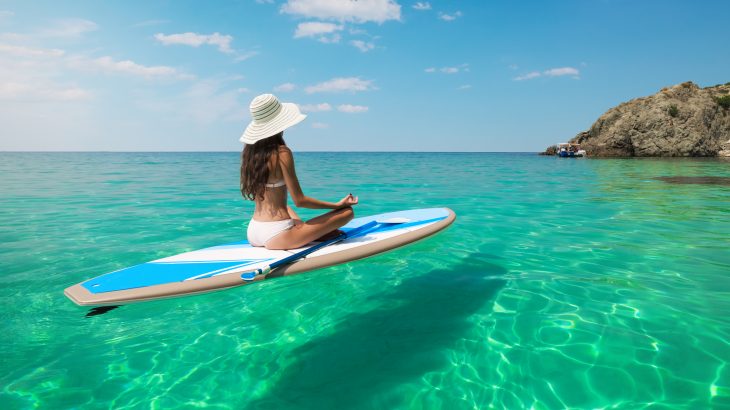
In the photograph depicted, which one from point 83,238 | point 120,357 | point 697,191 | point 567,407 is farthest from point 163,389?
point 697,191

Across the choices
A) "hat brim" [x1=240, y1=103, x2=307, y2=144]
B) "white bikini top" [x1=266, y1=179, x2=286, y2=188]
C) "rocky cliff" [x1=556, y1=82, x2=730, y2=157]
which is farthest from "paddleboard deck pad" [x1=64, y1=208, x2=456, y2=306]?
"rocky cliff" [x1=556, y1=82, x2=730, y2=157]

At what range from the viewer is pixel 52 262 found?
6711 mm

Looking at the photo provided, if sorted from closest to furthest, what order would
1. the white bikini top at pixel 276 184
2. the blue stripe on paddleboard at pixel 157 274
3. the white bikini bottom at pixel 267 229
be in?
the blue stripe on paddleboard at pixel 157 274
the white bikini top at pixel 276 184
the white bikini bottom at pixel 267 229

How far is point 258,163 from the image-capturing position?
152 inches

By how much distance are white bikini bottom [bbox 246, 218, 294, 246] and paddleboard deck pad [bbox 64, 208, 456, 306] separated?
0.41 feet

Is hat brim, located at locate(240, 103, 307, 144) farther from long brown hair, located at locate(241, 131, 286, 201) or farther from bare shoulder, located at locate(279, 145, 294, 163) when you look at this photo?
bare shoulder, located at locate(279, 145, 294, 163)

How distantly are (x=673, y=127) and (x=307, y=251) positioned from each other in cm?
6980

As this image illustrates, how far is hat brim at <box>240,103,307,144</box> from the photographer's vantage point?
380cm

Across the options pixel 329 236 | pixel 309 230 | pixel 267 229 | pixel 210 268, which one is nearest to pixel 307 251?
pixel 309 230

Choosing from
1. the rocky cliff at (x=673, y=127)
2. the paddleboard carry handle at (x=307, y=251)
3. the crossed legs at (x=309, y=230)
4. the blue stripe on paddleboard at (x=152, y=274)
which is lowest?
the blue stripe on paddleboard at (x=152, y=274)

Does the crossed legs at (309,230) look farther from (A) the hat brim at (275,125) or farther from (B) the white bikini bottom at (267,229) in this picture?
(A) the hat brim at (275,125)

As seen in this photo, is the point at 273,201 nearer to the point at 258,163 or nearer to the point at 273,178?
the point at 273,178

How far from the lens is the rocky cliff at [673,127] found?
179ft

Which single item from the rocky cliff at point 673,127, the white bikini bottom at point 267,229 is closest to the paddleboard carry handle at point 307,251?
the white bikini bottom at point 267,229
